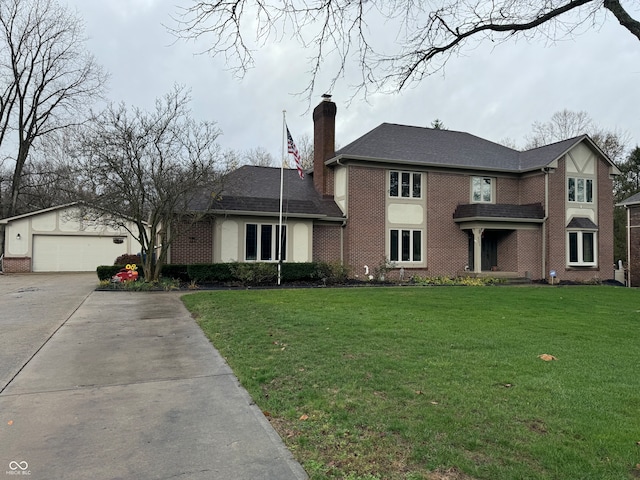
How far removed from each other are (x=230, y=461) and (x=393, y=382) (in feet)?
7.03

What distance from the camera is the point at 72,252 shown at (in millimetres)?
27625

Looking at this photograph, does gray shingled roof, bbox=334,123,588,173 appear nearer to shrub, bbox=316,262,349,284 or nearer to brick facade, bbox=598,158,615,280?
brick facade, bbox=598,158,615,280

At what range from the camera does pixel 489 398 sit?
4.33 meters

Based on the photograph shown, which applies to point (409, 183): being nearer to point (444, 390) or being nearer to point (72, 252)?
point (444, 390)

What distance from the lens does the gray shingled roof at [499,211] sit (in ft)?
68.5

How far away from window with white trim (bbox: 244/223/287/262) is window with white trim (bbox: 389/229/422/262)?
17.3 ft

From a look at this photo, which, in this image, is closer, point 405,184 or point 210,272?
point 210,272

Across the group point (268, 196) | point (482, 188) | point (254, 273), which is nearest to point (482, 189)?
point (482, 188)

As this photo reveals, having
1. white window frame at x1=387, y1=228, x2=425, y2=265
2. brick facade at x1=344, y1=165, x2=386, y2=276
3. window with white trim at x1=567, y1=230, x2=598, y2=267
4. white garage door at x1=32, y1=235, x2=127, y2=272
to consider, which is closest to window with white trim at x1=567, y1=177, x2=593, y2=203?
window with white trim at x1=567, y1=230, x2=598, y2=267

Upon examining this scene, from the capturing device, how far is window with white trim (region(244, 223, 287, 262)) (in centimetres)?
1903

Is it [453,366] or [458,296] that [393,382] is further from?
[458,296]

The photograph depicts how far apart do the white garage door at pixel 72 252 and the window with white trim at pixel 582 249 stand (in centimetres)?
2572

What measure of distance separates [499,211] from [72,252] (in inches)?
972

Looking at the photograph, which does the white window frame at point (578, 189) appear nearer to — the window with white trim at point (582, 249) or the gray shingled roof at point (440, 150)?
the window with white trim at point (582, 249)
